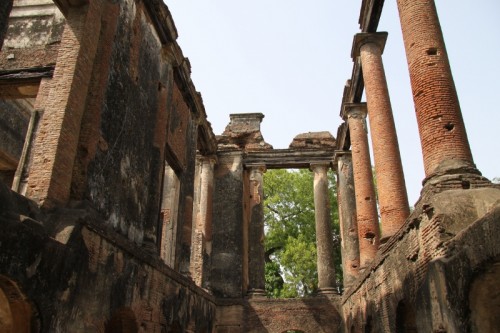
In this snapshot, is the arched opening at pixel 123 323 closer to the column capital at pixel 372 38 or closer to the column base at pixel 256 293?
the column base at pixel 256 293

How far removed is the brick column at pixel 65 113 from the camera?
614cm

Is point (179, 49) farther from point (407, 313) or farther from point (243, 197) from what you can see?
point (407, 313)

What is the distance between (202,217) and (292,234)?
10038 millimetres

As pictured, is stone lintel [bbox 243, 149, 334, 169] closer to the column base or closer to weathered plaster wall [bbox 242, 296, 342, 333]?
the column base

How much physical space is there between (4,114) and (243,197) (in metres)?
8.45

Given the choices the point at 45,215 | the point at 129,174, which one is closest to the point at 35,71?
the point at 129,174

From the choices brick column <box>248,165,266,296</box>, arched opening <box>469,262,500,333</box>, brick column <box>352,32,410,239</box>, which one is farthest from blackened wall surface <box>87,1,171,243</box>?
brick column <box>248,165,266,296</box>

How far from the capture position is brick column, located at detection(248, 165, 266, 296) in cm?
1594

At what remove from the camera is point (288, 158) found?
1803 centimetres

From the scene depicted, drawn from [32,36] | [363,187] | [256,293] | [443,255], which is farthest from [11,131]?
[443,255]

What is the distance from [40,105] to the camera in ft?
23.6

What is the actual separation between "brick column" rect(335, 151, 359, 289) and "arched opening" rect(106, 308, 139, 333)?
8897 millimetres

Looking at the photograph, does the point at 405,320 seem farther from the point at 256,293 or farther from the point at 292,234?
the point at 292,234

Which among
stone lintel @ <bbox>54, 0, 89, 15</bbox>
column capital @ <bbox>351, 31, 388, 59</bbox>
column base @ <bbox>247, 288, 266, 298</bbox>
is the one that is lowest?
column base @ <bbox>247, 288, 266, 298</bbox>
